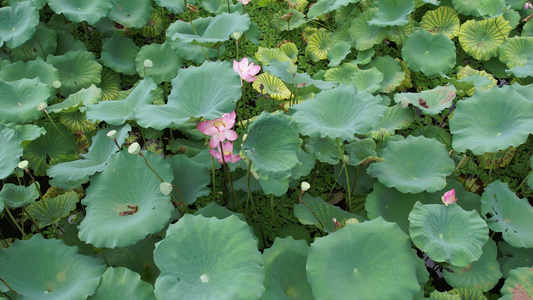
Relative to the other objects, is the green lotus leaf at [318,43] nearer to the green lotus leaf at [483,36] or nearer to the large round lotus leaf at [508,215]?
the green lotus leaf at [483,36]

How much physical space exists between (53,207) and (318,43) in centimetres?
185

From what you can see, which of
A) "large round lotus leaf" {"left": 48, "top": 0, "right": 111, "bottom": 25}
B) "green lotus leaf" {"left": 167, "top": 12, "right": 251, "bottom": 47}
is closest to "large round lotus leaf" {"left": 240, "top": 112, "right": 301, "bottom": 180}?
"green lotus leaf" {"left": 167, "top": 12, "right": 251, "bottom": 47}

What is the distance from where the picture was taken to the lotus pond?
1.43 metres

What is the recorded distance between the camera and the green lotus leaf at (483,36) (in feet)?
8.51

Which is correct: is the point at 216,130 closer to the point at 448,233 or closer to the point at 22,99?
the point at 448,233

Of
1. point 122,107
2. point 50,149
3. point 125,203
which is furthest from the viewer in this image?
point 50,149

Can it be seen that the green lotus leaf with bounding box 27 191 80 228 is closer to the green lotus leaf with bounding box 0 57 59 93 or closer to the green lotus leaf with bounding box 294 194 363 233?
the green lotus leaf with bounding box 0 57 59 93

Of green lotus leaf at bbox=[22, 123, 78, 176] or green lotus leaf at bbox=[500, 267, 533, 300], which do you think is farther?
green lotus leaf at bbox=[22, 123, 78, 176]

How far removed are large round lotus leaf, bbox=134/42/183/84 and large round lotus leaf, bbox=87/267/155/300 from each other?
4.51ft

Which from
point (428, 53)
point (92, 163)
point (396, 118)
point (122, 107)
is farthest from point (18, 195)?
point (428, 53)

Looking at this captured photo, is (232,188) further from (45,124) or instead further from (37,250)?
(45,124)

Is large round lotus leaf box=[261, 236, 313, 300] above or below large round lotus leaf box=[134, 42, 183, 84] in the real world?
below

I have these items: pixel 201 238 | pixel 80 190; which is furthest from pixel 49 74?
pixel 201 238

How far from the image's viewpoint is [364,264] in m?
1.43
